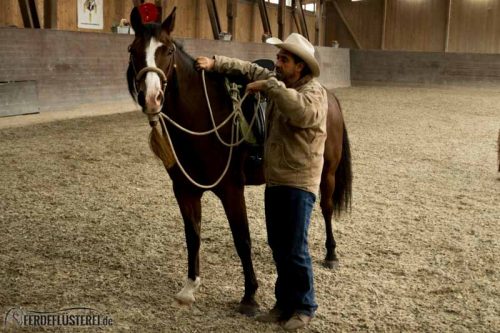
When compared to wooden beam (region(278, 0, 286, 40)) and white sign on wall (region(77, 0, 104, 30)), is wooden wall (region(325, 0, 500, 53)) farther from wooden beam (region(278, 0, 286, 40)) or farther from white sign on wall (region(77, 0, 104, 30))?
white sign on wall (region(77, 0, 104, 30))

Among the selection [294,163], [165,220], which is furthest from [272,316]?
[165,220]

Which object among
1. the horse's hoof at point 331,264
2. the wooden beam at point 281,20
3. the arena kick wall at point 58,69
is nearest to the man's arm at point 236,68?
the horse's hoof at point 331,264

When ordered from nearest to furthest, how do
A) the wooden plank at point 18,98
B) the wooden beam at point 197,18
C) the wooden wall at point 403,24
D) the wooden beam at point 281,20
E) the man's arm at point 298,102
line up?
the man's arm at point 298,102
the wooden plank at point 18,98
the wooden beam at point 197,18
the wooden beam at point 281,20
the wooden wall at point 403,24

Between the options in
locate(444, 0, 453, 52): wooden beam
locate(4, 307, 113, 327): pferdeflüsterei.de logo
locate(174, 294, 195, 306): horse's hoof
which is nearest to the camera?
locate(4, 307, 113, 327): pferdeflüsterei.de logo

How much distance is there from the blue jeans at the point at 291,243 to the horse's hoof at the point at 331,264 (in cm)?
83

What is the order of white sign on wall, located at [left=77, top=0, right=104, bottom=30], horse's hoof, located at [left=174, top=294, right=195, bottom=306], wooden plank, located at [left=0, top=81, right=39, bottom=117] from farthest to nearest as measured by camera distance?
white sign on wall, located at [left=77, top=0, right=104, bottom=30] → wooden plank, located at [left=0, top=81, right=39, bottom=117] → horse's hoof, located at [left=174, top=294, right=195, bottom=306]

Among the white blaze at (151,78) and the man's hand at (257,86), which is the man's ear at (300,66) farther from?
the white blaze at (151,78)

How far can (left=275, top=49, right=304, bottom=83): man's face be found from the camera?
99.3 inches

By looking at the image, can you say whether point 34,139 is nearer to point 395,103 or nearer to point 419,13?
point 395,103

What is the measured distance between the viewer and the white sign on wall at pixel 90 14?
1418 centimetres

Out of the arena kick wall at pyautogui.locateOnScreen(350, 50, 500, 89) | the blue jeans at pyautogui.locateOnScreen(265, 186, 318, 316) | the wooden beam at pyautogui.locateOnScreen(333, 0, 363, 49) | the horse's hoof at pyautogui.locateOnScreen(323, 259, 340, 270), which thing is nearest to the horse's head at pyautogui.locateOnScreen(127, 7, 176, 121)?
the blue jeans at pyautogui.locateOnScreen(265, 186, 318, 316)

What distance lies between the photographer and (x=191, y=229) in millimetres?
2996

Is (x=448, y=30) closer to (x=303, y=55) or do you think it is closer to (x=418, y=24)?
(x=418, y=24)

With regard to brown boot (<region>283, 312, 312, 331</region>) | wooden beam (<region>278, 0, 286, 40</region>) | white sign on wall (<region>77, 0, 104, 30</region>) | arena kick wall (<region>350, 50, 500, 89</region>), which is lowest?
brown boot (<region>283, 312, 312, 331</region>)
